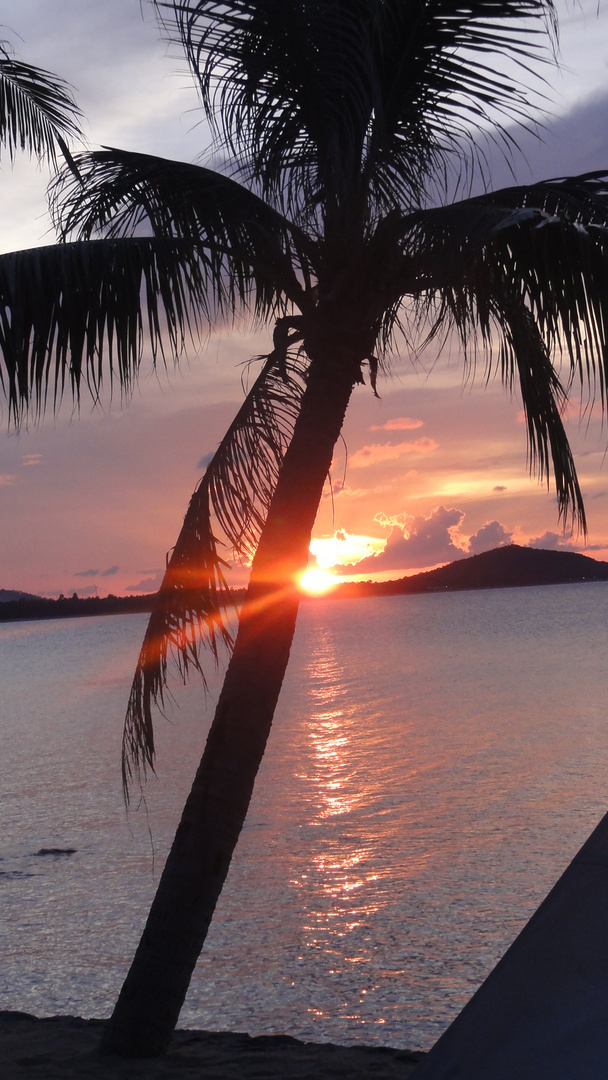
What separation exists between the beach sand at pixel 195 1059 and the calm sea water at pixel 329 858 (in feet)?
3.73

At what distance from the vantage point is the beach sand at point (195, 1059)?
15.9 feet

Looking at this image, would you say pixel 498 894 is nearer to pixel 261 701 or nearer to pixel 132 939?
pixel 132 939

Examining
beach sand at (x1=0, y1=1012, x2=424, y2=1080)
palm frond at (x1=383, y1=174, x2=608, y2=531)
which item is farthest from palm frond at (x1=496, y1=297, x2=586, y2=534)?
beach sand at (x1=0, y1=1012, x2=424, y2=1080)

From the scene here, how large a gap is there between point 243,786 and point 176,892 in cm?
61

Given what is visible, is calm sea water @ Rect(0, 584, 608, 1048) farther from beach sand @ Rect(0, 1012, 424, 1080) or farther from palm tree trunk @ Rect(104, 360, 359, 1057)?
palm tree trunk @ Rect(104, 360, 359, 1057)

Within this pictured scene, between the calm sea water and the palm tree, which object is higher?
the palm tree

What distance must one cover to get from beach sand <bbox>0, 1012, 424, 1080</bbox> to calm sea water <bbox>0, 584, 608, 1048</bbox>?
3.73 feet

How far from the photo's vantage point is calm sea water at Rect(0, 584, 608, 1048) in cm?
784

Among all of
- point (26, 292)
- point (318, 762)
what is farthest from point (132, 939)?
point (318, 762)

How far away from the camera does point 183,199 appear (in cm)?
497

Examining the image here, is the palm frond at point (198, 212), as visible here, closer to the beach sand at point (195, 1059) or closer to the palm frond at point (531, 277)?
the palm frond at point (531, 277)

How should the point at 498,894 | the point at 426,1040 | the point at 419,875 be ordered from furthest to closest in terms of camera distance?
the point at 419,875, the point at 498,894, the point at 426,1040

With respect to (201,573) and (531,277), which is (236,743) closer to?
(201,573)

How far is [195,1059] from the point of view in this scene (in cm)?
525
